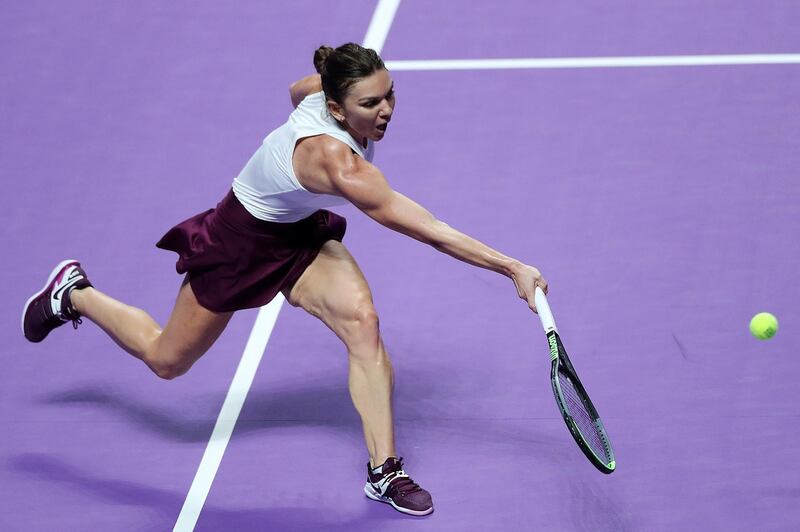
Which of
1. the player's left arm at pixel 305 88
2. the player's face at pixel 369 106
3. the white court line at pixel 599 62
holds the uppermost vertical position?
the white court line at pixel 599 62

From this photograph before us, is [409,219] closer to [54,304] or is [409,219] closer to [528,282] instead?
[528,282]

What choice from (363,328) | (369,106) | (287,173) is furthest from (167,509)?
(369,106)

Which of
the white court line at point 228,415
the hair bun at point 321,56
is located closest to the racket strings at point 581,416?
the hair bun at point 321,56

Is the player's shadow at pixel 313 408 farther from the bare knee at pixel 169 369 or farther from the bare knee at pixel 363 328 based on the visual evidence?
the bare knee at pixel 363 328

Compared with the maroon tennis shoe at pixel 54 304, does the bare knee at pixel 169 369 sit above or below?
below

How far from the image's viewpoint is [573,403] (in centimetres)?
476

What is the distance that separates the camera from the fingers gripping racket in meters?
4.46

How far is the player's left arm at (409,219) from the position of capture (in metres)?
4.57

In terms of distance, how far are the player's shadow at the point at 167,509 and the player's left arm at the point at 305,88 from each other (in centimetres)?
164

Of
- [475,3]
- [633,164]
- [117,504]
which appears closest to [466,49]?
[475,3]

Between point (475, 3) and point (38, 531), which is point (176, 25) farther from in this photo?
point (38, 531)

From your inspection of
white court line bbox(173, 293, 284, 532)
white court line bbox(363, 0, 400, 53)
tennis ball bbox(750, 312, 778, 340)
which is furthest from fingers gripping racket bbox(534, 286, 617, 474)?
white court line bbox(363, 0, 400, 53)

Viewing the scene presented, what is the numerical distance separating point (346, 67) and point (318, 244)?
34.0 inches

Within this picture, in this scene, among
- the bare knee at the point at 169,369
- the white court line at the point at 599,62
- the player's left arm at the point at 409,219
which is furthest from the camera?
the white court line at the point at 599,62
